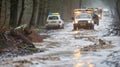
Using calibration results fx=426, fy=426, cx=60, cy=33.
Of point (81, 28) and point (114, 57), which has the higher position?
point (114, 57)

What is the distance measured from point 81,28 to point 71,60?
3036 cm

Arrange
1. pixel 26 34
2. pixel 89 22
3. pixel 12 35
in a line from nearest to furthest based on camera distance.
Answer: pixel 12 35 → pixel 26 34 → pixel 89 22

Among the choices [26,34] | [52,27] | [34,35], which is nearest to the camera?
[26,34]

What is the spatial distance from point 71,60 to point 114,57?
207 centimetres

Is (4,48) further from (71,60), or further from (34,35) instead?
(34,35)

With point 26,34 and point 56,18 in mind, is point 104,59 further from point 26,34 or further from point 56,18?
point 56,18

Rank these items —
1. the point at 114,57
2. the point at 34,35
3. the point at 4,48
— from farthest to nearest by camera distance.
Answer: the point at 34,35 < the point at 4,48 < the point at 114,57

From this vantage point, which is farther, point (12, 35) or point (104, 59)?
point (12, 35)

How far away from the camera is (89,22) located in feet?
154

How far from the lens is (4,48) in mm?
21359

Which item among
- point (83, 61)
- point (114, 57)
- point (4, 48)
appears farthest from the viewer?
point (4, 48)

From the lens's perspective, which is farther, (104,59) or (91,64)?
(104,59)

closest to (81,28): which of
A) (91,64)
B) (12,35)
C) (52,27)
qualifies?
(52,27)

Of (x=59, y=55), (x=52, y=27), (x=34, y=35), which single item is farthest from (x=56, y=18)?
(x=59, y=55)
